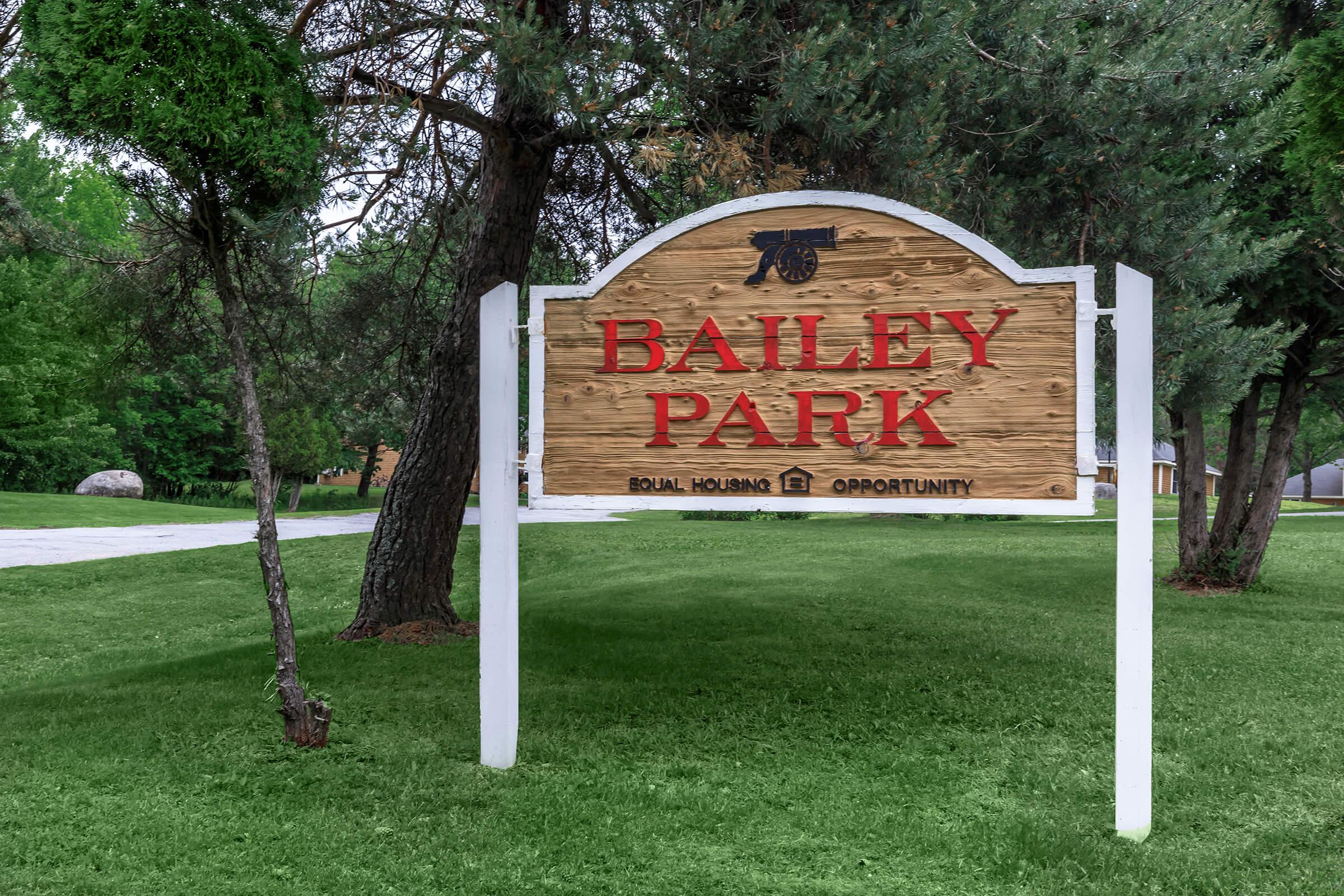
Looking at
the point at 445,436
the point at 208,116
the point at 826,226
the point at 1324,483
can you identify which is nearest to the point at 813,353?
the point at 826,226

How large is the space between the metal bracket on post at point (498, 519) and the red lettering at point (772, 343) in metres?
1.30

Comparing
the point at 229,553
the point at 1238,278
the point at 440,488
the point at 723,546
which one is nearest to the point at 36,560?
the point at 229,553

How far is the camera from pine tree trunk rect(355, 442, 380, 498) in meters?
35.5

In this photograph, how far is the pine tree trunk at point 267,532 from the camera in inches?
192


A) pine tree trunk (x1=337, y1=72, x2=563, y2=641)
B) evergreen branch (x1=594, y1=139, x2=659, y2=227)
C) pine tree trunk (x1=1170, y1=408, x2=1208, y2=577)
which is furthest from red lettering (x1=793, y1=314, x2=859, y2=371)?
pine tree trunk (x1=1170, y1=408, x2=1208, y2=577)

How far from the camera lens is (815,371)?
4.48 metres

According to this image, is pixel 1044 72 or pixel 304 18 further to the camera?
pixel 1044 72

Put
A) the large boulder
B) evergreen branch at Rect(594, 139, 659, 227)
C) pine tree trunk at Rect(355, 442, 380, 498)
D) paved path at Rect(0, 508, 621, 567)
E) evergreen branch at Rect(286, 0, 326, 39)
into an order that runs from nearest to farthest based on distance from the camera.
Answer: evergreen branch at Rect(286, 0, 326, 39), evergreen branch at Rect(594, 139, 659, 227), paved path at Rect(0, 508, 621, 567), the large boulder, pine tree trunk at Rect(355, 442, 380, 498)

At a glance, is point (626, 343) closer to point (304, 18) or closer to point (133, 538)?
point (304, 18)

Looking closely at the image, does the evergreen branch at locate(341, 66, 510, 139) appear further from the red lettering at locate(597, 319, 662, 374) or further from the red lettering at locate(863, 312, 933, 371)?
the red lettering at locate(863, 312, 933, 371)

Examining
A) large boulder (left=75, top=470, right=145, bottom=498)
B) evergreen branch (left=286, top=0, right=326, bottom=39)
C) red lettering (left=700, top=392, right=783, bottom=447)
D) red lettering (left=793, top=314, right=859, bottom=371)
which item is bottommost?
large boulder (left=75, top=470, right=145, bottom=498)

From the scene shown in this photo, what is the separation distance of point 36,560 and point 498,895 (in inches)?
532

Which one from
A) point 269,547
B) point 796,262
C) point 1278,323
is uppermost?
point 1278,323

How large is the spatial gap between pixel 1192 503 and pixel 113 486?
29971 millimetres
